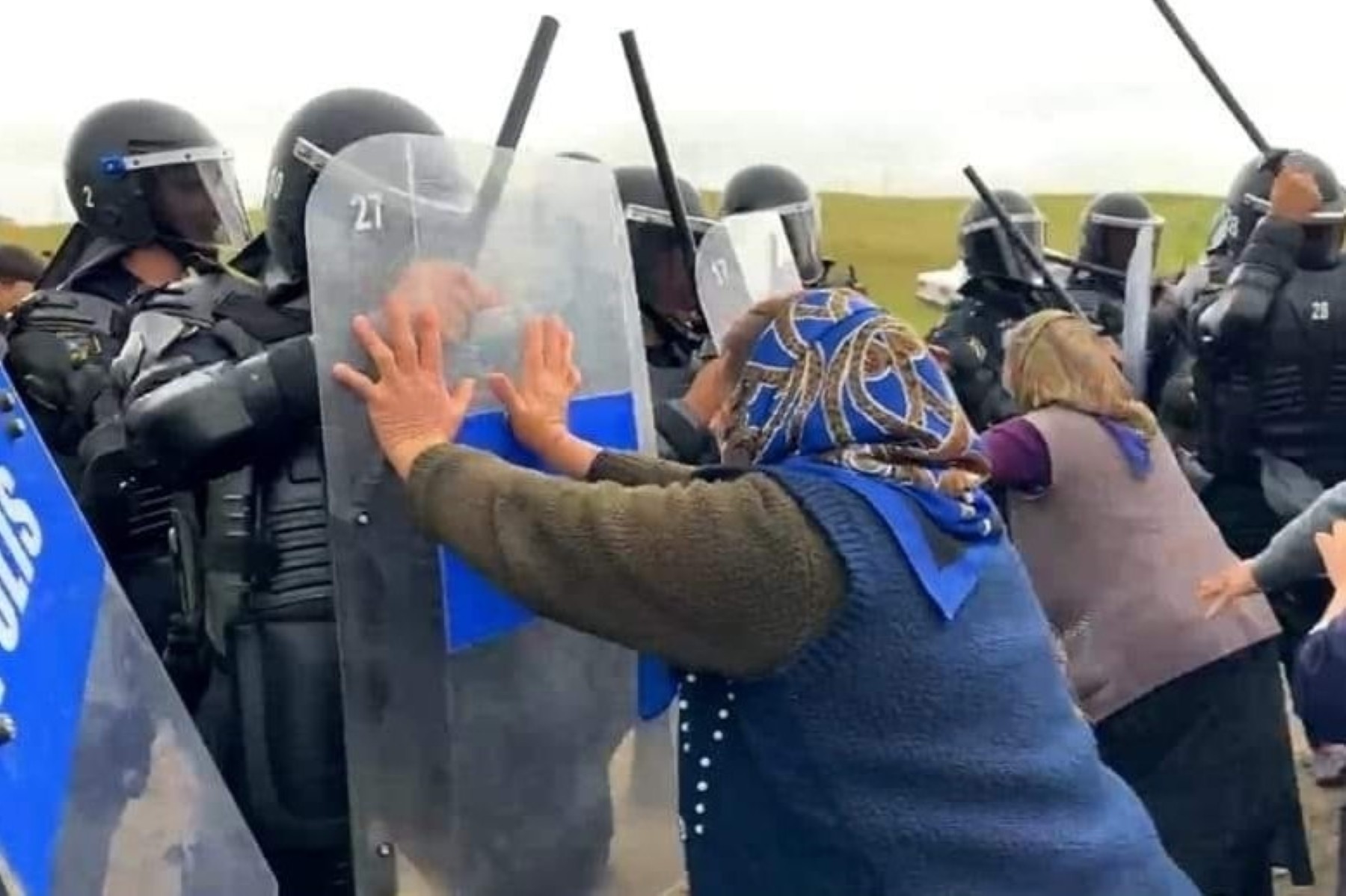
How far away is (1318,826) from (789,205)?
7.39ft

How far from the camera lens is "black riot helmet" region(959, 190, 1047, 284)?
6.50m

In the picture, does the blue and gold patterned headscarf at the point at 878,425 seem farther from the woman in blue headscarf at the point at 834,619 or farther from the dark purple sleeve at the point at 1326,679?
the dark purple sleeve at the point at 1326,679

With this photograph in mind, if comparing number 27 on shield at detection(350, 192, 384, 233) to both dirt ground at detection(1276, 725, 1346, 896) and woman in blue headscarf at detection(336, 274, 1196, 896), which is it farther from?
dirt ground at detection(1276, 725, 1346, 896)

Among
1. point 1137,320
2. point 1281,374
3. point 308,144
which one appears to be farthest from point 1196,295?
point 308,144

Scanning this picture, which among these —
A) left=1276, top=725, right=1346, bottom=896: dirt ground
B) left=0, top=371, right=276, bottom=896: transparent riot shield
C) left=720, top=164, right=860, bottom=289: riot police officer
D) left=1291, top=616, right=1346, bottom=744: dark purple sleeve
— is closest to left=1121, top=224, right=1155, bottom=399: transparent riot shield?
left=720, top=164, right=860, bottom=289: riot police officer

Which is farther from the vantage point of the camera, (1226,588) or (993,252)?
(993,252)

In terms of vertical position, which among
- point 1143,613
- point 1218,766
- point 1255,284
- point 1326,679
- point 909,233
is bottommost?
point 909,233

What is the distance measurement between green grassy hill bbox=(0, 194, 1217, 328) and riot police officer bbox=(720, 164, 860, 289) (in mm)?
3880

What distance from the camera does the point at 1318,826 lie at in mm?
5422

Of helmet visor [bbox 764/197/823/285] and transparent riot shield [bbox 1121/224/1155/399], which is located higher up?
helmet visor [bbox 764/197/823/285]

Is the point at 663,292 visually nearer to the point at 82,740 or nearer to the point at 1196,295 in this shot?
the point at 82,740

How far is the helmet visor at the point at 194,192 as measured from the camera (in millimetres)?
4051

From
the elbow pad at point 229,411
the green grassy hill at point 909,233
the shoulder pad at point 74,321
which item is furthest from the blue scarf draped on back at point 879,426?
the green grassy hill at point 909,233

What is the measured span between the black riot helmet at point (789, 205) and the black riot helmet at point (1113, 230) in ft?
6.51
